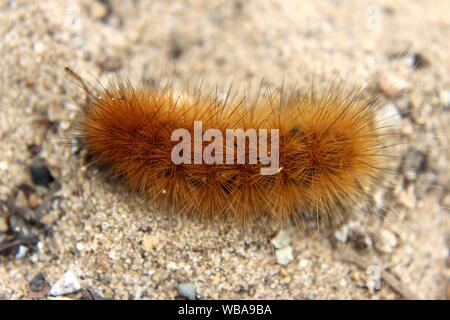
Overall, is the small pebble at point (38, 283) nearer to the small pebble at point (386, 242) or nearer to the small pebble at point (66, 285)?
the small pebble at point (66, 285)

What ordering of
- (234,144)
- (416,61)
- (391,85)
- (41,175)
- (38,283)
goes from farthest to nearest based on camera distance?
(416,61) → (391,85) → (41,175) → (38,283) → (234,144)

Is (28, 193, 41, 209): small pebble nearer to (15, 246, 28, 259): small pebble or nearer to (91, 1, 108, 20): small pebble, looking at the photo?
(15, 246, 28, 259): small pebble

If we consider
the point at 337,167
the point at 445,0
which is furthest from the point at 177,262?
the point at 445,0

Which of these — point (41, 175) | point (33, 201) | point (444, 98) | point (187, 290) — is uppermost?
point (444, 98)

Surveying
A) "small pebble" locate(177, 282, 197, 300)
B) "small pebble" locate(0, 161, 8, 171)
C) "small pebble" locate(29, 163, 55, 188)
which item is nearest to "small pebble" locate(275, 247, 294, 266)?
"small pebble" locate(177, 282, 197, 300)

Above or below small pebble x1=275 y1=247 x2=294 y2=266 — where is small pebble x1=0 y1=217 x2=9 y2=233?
above

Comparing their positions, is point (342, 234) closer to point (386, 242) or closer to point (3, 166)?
point (386, 242)

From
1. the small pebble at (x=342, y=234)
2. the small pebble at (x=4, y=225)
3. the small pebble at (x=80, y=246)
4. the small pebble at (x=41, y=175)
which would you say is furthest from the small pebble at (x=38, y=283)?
the small pebble at (x=342, y=234)

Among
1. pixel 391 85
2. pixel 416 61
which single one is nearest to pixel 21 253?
pixel 391 85
